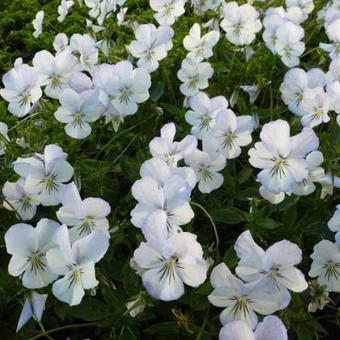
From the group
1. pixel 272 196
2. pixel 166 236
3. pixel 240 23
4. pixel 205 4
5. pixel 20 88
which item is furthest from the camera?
pixel 205 4

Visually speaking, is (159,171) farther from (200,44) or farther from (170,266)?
(200,44)

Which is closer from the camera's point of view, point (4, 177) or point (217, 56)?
point (4, 177)

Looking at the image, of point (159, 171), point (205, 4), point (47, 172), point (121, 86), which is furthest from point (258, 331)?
point (205, 4)

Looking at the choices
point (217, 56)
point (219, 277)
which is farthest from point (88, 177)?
point (217, 56)

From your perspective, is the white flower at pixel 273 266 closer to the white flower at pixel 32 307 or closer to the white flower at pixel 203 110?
the white flower at pixel 32 307

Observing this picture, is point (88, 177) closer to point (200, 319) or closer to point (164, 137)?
point (164, 137)

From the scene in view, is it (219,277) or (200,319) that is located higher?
(219,277)
